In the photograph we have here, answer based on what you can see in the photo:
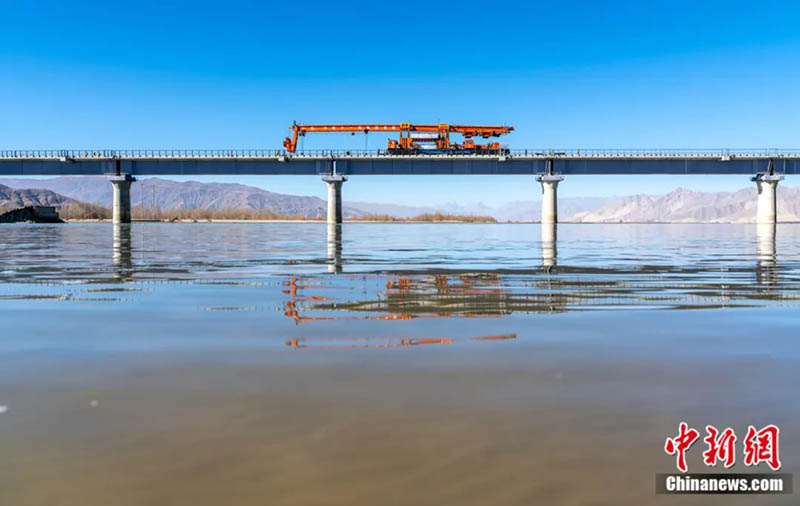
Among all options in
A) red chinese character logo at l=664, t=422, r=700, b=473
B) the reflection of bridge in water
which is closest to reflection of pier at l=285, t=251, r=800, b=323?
the reflection of bridge in water

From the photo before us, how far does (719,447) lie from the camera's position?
3.31 m

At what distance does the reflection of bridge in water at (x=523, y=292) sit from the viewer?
Result: 27.7ft

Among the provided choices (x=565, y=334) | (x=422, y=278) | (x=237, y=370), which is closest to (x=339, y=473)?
(x=237, y=370)

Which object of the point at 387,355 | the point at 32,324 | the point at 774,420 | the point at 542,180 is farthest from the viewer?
the point at 542,180

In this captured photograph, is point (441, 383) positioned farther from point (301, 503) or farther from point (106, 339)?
point (106, 339)

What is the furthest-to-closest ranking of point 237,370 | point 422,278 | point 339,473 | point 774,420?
point 422,278, point 237,370, point 774,420, point 339,473

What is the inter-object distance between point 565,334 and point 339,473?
13.4ft

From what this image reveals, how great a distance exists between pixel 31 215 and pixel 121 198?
65.9ft

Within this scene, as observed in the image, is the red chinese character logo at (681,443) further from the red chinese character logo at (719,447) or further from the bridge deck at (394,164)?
the bridge deck at (394,164)

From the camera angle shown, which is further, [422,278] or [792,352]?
[422,278]

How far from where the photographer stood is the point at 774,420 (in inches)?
145

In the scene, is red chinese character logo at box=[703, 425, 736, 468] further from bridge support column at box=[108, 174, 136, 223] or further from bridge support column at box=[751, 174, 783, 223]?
bridge support column at box=[751, 174, 783, 223]

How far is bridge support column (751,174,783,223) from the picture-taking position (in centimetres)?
9088

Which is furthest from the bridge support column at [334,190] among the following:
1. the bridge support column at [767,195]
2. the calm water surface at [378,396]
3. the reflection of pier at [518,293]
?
the calm water surface at [378,396]
